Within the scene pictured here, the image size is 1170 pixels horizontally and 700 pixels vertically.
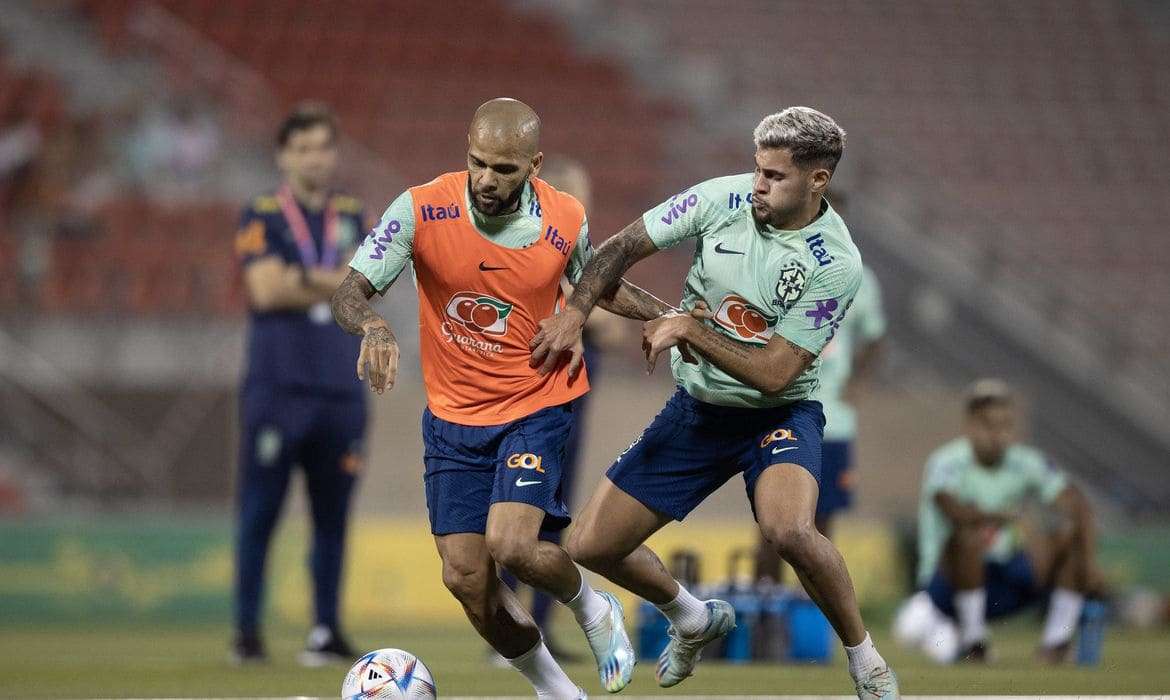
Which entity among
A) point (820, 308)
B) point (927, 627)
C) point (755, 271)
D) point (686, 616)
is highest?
point (755, 271)

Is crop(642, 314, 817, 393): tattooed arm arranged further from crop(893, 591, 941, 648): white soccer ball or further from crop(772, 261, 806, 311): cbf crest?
crop(893, 591, 941, 648): white soccer ball

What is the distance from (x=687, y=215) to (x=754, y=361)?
2.04ft

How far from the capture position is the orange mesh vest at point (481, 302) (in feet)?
20.5

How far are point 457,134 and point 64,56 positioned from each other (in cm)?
420

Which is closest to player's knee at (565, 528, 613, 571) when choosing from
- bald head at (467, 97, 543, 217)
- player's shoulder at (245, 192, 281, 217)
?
bald head at (467, 97, 543, 217)

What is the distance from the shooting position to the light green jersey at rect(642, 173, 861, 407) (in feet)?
20.7

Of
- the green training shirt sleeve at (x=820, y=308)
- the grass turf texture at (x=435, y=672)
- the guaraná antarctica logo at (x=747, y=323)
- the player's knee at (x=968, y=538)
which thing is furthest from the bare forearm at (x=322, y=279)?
the player's knee at (x=968, y=538)

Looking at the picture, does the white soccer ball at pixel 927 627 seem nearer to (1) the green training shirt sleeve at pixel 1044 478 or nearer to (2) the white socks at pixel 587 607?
(1) the green training shirt sleeve at pixel 1044 478

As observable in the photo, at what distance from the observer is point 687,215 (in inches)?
252

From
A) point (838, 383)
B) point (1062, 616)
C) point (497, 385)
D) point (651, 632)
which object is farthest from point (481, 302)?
point (1062, 616)

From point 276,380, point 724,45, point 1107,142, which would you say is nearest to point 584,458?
point 276,380

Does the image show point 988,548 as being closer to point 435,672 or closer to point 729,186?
point 435,672

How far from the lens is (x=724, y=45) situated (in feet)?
71.7

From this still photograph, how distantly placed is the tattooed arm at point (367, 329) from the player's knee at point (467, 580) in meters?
Result: 0.79
